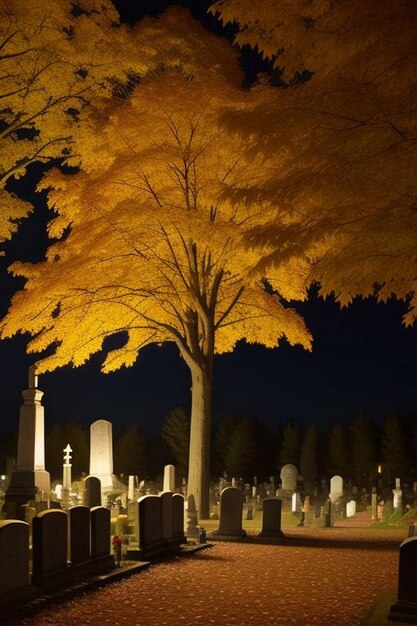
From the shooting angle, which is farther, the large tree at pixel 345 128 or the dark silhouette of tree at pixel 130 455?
the dark silhouette of tree at pixel 130 455

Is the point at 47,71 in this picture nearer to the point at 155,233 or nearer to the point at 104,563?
the point at 155,233

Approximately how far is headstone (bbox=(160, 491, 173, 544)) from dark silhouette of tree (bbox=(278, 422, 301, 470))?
37982 mm

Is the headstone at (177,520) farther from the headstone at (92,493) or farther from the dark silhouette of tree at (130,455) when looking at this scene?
the dark silhouette of tree at (130,455)

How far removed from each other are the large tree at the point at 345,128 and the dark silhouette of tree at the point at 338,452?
131 ft

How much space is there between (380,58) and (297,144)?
5.78ft

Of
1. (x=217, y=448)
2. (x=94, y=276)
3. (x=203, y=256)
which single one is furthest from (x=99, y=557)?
(x=217, y=448)

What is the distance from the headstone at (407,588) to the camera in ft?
24.8

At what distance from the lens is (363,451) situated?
1912 inches

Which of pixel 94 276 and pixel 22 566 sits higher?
pixel 94 276

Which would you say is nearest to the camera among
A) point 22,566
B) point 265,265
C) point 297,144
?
point 22,566

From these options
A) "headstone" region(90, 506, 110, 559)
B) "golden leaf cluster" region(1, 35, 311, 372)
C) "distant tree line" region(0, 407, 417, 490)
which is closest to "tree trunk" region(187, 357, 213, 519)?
"golden leaf cluster" region(1, 35, 311, 372)

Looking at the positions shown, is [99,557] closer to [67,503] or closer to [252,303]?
[67,503]

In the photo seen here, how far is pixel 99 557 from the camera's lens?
10.6 metres

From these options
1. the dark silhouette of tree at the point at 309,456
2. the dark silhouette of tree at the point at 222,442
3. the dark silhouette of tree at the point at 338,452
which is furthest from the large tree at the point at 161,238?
the dark silhouette of tree at the point at 222,442
